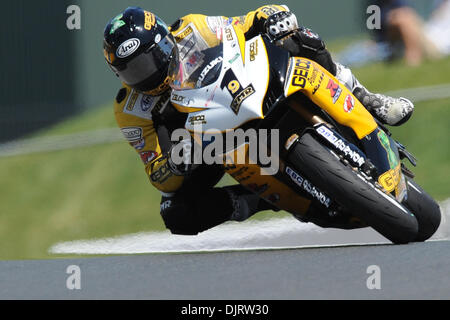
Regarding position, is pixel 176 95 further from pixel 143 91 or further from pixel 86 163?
pixel 86 163

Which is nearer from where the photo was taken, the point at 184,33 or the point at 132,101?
the point at 184,33

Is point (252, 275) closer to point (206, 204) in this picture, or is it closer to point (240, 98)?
point (240, 98)

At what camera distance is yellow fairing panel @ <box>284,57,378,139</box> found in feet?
14.6

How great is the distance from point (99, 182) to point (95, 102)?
276 centimetres

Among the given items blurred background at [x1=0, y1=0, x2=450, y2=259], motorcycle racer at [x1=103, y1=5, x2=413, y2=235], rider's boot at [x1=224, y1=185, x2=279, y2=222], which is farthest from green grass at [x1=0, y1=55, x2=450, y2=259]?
motorcycle racer at [x1=103, y1=5, x2=413, y2=235]

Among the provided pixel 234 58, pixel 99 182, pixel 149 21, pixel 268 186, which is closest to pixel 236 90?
pixel 234 58

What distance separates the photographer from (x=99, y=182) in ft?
39.8

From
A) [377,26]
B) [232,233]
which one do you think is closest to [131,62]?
[232,233]

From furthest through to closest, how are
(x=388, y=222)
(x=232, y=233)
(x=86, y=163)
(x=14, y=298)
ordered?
(x=86, y=163), (x=232, y=233), (x=388, y=222), (x=14, y=298)

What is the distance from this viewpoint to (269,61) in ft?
14.6

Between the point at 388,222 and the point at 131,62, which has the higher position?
the point at 131,62

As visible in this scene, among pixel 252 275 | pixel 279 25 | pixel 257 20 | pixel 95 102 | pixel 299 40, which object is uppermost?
pixel 95 102
